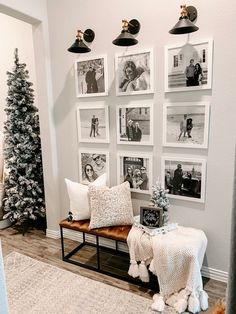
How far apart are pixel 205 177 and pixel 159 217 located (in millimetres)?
553

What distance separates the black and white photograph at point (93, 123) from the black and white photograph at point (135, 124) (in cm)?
17

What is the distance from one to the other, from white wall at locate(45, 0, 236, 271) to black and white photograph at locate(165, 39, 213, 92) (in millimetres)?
50

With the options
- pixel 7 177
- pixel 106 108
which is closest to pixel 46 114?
pixel 106 108

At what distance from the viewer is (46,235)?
330cm

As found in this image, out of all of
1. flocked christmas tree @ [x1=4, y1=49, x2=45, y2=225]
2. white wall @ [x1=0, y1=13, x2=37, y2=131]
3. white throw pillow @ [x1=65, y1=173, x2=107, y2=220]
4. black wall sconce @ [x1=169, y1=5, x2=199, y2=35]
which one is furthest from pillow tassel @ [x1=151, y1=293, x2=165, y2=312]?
white wall @ [x1=0, y1=13, x2=37, y2=131]

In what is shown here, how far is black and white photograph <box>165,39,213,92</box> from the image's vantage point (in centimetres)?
208

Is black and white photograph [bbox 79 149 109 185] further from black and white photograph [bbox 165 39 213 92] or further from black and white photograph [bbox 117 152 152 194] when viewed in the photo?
black and white photograph [bbox 165 39 213 92]

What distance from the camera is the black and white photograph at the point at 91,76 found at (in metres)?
2.59

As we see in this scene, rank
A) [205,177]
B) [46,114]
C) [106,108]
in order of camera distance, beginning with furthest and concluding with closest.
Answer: [46,114] < [106,108] < [205,177]

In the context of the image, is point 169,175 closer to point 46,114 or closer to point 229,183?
point 229,183

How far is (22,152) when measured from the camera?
3.20m

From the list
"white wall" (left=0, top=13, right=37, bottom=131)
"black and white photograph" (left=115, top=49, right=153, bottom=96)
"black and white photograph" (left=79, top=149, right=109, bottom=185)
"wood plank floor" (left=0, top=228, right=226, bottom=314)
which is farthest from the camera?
"white wall" (left=0, top=13, right=37, bottom=131)

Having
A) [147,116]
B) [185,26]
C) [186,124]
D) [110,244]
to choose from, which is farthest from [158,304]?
[185,26]

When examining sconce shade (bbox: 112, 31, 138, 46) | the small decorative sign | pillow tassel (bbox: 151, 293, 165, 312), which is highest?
sconce shade (bbox: 112, 31, 138, 46)
